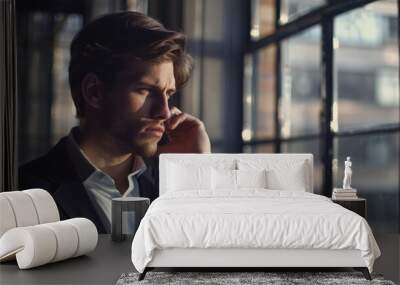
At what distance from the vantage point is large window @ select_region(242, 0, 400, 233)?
18.3 feet

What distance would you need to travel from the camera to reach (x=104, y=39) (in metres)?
6.29

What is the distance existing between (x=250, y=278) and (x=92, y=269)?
1.24 m

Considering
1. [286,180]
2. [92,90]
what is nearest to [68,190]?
[92,90]

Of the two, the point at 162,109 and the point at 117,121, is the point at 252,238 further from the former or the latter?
the point at 117,121

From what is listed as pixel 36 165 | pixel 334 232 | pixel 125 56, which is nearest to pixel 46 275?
pixel 334 232

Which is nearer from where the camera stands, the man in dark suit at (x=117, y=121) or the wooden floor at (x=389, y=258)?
the wooden floor at (x=389, y=258)

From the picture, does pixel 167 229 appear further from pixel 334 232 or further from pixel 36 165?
pixel 36 165

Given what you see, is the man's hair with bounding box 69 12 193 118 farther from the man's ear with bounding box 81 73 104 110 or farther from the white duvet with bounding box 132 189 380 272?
the white duvet with bounding box 132 189 380 272

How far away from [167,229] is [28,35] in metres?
3.55

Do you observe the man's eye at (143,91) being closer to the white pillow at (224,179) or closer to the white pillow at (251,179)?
the white pillow at (224,179)

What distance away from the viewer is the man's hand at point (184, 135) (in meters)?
6.29

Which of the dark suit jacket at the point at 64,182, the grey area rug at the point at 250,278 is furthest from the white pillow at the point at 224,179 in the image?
the grey area rug at the point at 250,278

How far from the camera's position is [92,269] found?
428 centimetres

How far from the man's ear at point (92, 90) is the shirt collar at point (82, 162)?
0.35 metres
